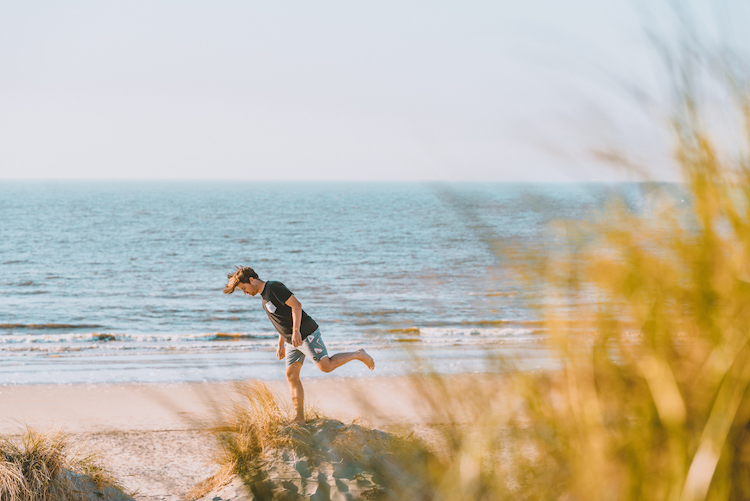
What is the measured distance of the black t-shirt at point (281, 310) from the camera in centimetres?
596

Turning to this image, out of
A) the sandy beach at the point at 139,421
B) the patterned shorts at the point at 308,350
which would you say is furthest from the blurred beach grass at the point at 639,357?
the patterned shorts at the point at 308,350

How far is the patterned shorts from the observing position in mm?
5988

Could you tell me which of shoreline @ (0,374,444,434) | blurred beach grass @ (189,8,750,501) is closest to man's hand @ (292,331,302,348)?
shoreline @ (0,374,444,434)

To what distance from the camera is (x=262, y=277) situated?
32.8 meters

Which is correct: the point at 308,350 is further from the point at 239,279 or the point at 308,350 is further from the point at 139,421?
the point at 139,421

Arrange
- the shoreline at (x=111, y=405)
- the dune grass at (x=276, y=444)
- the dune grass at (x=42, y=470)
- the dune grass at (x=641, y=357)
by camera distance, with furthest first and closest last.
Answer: the shoreline at (x=111, y=405) < the dune grass at (x=276, y=444) < the dune grass at (x=42, y=470) < the dune grass at (x=641, y=357)

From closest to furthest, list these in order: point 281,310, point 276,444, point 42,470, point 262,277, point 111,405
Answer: point 42,470, point 276,444, point 281,310, point 111,405, point 262,277

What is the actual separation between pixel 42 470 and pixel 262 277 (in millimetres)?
28122

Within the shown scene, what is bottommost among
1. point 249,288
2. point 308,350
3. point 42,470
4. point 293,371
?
point 42,470

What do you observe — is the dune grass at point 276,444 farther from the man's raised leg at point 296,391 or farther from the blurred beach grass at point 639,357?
the blurred beach grass at point 639,357

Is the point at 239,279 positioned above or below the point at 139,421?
above

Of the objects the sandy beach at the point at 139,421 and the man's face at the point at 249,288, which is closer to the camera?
the man's face at the point at 249,288

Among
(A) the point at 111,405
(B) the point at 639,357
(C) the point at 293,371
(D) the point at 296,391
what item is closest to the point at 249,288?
(C) the point at 293,371

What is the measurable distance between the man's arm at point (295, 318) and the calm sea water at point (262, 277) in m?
0.87
